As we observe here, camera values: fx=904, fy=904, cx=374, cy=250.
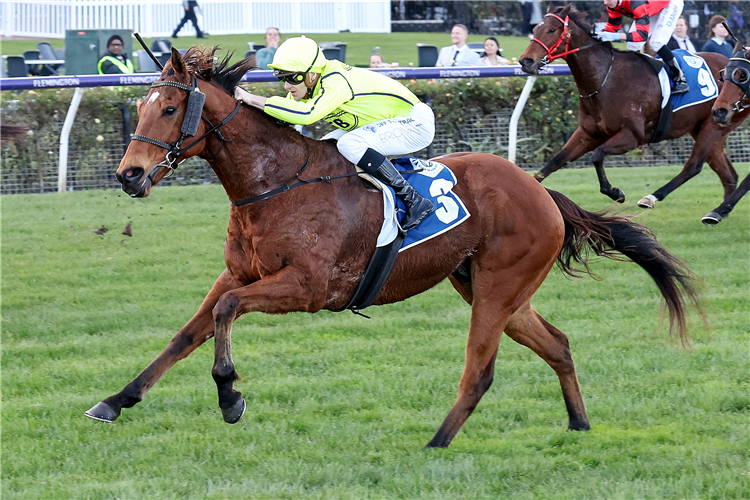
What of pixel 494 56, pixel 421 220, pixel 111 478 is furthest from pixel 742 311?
pixel 494 56

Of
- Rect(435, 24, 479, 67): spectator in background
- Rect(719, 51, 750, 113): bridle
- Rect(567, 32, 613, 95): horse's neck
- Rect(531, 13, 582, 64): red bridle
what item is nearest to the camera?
Rect(719, 51, 750, 113): bridle

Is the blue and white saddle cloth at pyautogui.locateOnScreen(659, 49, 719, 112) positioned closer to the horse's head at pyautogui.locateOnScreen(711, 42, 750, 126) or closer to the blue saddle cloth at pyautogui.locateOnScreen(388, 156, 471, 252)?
the horse's head at pyautogui.locateOnScreen(711, 42, 750, 126)

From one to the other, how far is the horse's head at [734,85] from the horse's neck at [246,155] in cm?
464

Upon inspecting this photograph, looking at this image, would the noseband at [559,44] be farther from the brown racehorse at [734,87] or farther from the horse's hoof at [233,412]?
the horse's hoof at [233,412]

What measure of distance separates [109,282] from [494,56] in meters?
6.59

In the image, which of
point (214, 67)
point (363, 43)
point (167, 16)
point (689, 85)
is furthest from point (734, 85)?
point (167, 16)

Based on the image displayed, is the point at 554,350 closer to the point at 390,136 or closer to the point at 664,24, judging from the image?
the point at 390,136

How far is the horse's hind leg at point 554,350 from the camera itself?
4.47 m

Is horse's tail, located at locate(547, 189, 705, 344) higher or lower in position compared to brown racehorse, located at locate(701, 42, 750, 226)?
lower

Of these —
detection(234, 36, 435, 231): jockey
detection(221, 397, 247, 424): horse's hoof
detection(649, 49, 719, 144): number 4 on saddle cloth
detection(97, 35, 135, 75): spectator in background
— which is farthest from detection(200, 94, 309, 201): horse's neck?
detection(97, 35, 135, 75): spectator in background

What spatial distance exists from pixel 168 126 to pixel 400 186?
1.08 m

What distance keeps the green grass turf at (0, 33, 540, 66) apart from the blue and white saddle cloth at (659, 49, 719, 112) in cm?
1295

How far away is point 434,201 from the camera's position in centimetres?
420

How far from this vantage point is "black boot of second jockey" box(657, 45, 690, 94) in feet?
26.3
